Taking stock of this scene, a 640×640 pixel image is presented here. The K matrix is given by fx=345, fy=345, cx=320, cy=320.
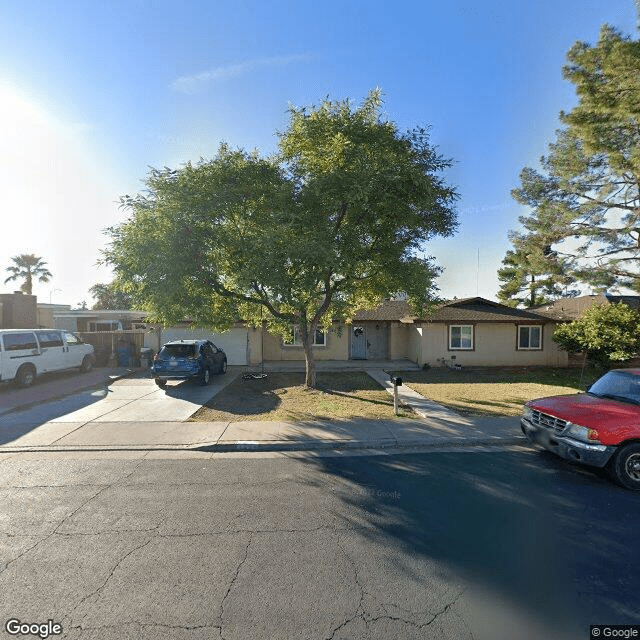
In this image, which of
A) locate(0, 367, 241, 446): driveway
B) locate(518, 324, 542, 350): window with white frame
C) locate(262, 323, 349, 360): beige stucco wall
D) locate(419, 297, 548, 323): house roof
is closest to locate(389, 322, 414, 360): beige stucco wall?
locate(262, 323, 349, 360): beige stucco wall

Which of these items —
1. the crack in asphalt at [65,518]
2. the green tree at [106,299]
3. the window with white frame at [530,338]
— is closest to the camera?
the crack in asphalt at [65,518]

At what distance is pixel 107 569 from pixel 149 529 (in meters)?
0.66

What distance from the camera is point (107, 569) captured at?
3.23m

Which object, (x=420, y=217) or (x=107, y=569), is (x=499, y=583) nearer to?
(x=107, y=569)

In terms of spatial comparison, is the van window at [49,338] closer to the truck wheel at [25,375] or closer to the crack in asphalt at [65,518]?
the truck wheel at [25,375]

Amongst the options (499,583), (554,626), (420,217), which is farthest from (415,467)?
(420,217)

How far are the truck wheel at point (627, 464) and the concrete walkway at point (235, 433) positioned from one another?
1974 millimetres

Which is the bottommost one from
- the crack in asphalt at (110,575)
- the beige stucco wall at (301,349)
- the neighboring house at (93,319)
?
the crack in asphalt at (110,575)

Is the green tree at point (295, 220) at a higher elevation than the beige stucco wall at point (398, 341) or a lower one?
higher

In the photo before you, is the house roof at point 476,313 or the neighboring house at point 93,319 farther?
the neighboring house at point 93,319

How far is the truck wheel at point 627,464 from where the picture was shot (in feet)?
16.3

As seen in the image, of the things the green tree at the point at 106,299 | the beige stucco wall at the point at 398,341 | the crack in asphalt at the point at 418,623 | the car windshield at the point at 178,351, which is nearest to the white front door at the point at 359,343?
the beige stucco wall at the point at 398,341

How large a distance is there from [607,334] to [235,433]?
Answer: 13339 mm

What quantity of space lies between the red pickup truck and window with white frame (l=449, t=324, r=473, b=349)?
11850mm
